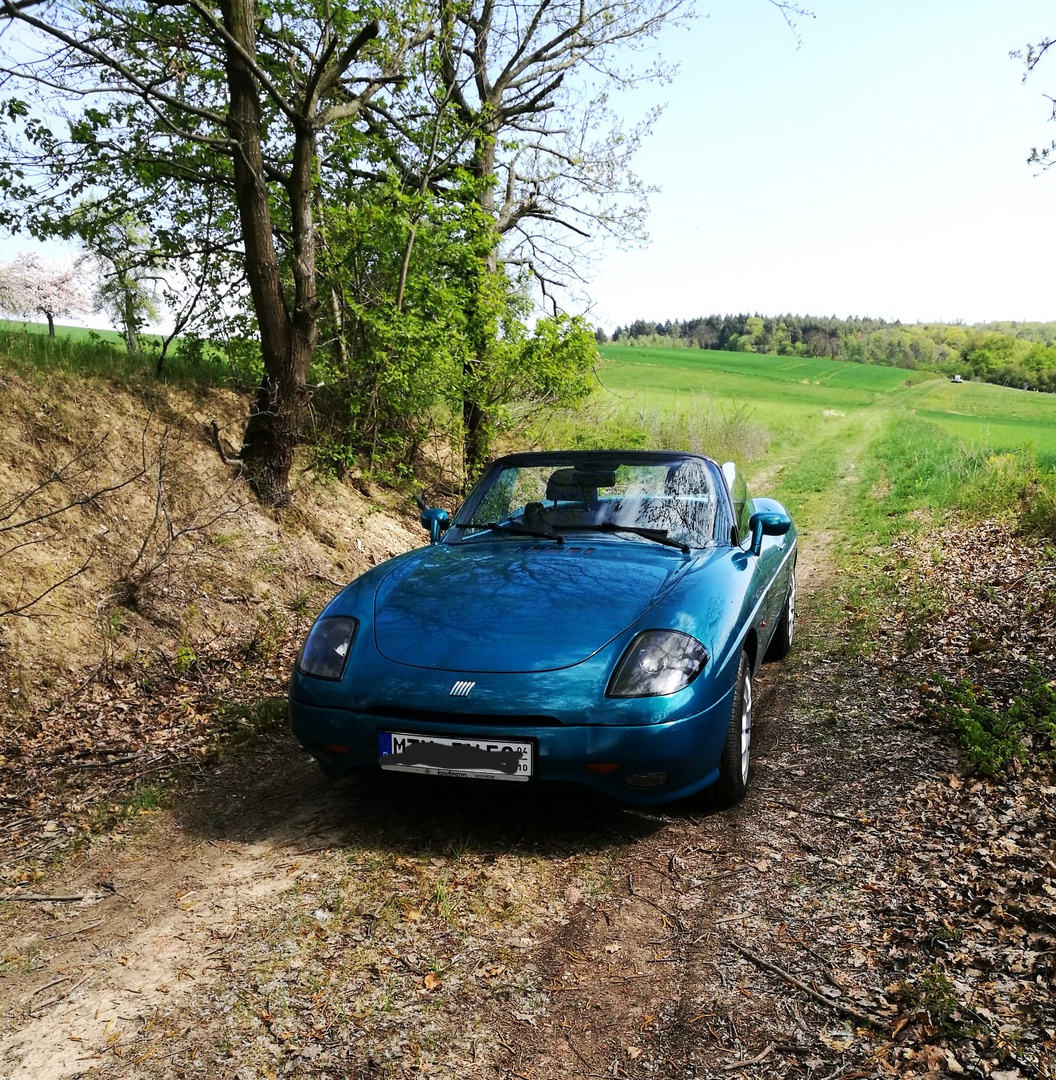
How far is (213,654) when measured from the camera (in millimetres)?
6156

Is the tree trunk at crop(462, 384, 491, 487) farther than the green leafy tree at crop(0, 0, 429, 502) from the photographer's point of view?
Yes

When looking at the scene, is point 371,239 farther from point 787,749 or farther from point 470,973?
point 470,973

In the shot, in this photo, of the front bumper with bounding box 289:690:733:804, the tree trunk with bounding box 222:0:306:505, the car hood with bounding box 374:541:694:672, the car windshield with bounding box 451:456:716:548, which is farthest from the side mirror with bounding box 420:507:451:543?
the tree trunk with bounding box 222:0:306:505

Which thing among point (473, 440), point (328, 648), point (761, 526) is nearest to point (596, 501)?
point (761, 526)

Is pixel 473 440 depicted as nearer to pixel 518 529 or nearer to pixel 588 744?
pixel 518 529

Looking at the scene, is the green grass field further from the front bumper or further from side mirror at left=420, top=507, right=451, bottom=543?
the front bumper

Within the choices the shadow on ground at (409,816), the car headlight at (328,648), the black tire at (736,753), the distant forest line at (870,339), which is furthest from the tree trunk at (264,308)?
the distant forest line at (870,339)

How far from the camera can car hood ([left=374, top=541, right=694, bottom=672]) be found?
327 cm

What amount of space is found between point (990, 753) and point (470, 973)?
278cm

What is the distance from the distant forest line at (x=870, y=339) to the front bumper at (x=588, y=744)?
90.5 metres

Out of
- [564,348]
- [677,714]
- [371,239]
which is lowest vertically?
[677,714]

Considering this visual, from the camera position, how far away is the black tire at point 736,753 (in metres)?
3.53

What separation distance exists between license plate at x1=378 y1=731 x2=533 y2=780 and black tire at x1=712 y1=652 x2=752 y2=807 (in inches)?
37.2

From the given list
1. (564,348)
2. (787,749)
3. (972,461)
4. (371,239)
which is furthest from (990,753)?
(972,461)
